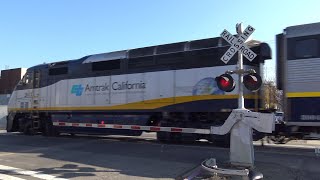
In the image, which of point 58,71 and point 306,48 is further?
point 58,71

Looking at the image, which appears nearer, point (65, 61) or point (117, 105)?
point (117, 105)

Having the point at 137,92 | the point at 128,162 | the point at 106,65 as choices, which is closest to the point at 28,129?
the point at 106,65

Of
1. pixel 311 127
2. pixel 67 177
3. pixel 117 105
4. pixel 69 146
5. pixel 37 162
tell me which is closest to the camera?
pixel 67 177

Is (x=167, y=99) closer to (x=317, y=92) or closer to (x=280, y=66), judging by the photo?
(x=280, y=66)

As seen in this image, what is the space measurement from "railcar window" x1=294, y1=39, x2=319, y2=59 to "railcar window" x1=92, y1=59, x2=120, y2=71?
346 inches

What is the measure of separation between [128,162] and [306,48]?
22.6ft

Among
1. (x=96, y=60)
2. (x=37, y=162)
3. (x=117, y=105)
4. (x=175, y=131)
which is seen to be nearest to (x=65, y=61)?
(x=96, y=60)

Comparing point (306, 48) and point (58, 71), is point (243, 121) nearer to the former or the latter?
point (306, 48)

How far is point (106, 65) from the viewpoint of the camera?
66.2ft

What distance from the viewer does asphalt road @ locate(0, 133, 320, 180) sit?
10.4m

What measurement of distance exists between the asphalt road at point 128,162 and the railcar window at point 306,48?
3.23 meters

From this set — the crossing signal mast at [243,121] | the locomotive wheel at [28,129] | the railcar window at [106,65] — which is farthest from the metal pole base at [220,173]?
the locomotive wheel at [28,129]

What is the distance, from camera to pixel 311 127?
45.5 ft

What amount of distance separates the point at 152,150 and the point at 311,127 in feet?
18.2
